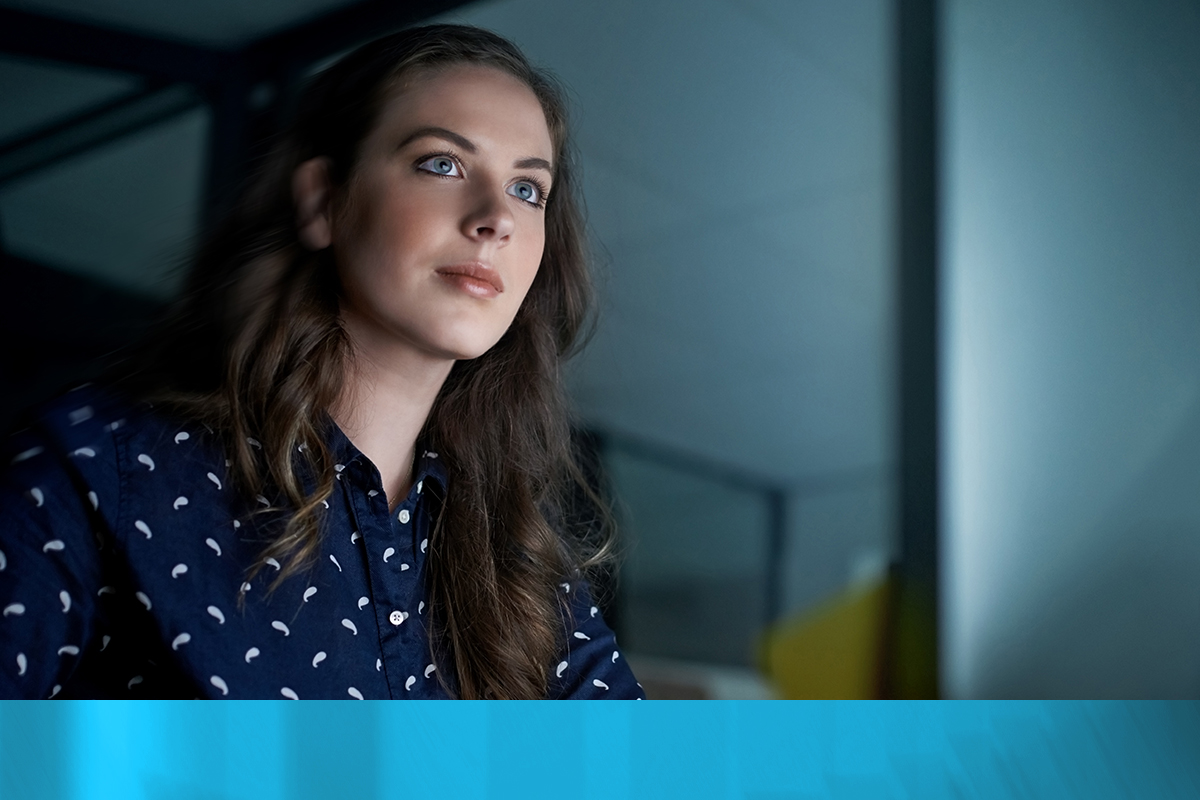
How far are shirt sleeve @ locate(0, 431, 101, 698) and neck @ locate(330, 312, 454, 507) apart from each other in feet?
0.34

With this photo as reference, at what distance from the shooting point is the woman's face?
380 millimetres

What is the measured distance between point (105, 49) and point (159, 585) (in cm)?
35

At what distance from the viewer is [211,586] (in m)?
0.33

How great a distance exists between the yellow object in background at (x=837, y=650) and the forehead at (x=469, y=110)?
815mm

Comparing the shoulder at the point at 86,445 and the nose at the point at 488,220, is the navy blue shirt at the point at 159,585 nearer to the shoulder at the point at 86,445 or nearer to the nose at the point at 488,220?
the shoulder at the point at 86,445

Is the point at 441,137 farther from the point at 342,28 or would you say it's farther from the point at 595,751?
the point at 595,751

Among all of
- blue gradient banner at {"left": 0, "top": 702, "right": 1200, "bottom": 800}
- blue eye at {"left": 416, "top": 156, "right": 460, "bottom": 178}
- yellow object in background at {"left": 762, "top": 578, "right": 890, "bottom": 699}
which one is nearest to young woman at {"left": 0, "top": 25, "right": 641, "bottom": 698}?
blue eye at {"left": 416, "top": 156, "right": 460, "bottom": 178}

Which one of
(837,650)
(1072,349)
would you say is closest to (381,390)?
(1072,349)

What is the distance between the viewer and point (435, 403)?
0.46 metres

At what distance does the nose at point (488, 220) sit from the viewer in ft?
1.26

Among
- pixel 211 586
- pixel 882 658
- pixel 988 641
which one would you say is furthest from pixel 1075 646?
pixel 211 586

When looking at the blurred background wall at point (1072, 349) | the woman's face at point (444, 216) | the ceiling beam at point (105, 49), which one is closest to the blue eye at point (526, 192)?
the woman's face at point (444, 216)

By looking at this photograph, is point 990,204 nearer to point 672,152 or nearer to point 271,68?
point 672,152

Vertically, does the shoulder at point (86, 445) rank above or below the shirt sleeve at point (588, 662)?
above
